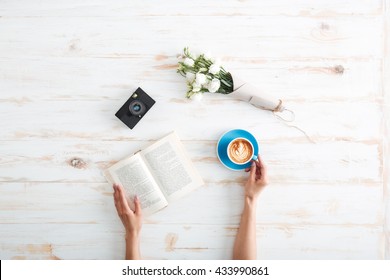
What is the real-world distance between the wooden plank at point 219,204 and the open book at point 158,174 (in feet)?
0.17

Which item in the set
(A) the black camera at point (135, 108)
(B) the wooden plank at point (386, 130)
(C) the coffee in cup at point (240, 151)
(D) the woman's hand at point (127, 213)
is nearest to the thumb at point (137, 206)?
(D) the woman's hand at point (127, 213)

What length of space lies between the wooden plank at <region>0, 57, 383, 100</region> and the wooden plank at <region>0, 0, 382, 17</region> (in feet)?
0.54

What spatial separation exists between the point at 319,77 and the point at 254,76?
240 mm

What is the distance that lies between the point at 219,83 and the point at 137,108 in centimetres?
31

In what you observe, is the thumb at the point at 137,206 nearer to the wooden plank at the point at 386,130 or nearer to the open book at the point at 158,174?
the open book at the point at 158,174

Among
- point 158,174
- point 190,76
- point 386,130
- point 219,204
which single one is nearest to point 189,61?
point 190,76

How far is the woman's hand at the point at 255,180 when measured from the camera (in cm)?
144

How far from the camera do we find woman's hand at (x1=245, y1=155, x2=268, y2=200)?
144cm

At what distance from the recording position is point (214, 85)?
4.50ft

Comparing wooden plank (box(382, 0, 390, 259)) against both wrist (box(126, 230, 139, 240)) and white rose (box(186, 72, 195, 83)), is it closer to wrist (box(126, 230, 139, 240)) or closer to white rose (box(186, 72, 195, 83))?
white rose (box(186, 72, 195, 83))

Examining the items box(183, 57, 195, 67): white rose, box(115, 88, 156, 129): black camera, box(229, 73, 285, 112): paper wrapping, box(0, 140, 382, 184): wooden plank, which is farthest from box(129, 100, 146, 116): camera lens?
box(229, 73, 285, 112): paper wrapping

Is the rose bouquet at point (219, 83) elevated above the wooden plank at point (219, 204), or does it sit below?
above

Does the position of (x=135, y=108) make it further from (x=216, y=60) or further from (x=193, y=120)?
(x=216, y=60)

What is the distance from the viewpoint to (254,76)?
4.82 ft
